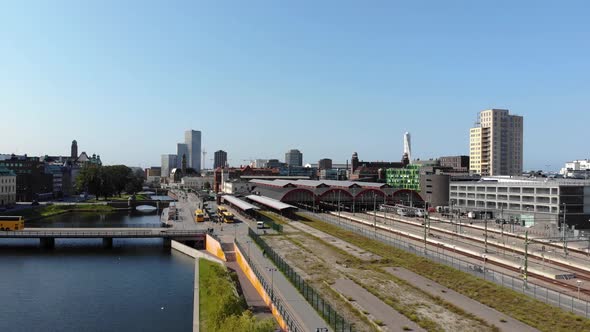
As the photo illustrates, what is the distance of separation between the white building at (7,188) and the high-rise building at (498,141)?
6312 inches

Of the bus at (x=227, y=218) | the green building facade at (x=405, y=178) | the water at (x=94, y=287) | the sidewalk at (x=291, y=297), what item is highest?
the green building facade at (x=405, y=178)

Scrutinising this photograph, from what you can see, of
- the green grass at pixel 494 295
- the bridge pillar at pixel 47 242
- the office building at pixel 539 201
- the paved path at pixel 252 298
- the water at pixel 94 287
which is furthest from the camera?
the office building at pixel 539 201

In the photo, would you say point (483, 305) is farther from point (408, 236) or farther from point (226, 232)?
point (226, 232)

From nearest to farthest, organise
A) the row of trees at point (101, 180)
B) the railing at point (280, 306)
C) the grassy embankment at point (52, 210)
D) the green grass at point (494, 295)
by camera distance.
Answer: the railing at point (280, 306)
the green grass at point (494, 295)
the grassy embankment at point (52, 210)
the row of trees at point (101, 180)

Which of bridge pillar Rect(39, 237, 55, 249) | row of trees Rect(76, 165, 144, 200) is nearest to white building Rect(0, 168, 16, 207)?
row of trees Rect(76, 165, 144, 200)

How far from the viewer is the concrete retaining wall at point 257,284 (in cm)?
3267

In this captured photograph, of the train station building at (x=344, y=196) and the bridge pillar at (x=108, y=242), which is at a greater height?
the train station building at (x=344, y=196)

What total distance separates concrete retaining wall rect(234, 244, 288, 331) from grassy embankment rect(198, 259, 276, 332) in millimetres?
1721

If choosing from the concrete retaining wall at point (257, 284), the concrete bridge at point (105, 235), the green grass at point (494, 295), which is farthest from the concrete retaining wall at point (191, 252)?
the green grass at point (494, 295)

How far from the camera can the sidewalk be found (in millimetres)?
31005

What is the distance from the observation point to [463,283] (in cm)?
4241

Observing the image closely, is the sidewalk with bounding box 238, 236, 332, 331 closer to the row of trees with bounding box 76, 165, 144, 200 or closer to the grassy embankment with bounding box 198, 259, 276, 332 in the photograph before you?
the grassy embankment with bounding box 198, 259, 276, 332

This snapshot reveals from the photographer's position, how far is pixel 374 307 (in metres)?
35.8

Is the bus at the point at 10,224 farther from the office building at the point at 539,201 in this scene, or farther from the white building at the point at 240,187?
the white building at the point at 240,187
